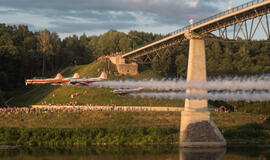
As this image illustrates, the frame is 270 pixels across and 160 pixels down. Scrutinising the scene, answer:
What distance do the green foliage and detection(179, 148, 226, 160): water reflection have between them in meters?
6.55

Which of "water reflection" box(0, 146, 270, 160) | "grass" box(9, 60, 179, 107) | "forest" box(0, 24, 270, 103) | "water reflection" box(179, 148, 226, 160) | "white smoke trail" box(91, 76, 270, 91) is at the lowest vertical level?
"water reflection" box(0, 146, 270, 160)

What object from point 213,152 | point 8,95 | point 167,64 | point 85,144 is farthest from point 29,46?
point 213,152

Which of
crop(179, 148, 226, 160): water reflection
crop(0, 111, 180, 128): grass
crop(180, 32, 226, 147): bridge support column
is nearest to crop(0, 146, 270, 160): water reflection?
crop(179, 148, 226, 160): water reflection

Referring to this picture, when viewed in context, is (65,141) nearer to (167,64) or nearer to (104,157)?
(104,157)

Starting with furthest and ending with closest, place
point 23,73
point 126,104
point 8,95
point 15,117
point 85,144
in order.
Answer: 1. point 23,73
2. point 8,95
3. point 126,104
4. point 15,117
5. point 85,144

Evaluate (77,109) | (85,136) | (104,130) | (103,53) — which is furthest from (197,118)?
(103,53)

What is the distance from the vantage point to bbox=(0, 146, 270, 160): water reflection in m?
58.5

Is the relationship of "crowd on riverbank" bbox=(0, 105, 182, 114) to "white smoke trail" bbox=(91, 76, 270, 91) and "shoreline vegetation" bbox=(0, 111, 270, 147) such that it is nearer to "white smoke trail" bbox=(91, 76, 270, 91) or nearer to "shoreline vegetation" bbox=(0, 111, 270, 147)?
"shoreline vegetation" bbox=(0, 111, 270, 147)

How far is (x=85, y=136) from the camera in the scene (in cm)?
6769

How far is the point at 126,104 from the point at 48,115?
793 inches

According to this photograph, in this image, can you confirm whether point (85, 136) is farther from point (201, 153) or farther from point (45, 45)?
point (45, 45)

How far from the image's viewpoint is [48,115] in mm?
76562

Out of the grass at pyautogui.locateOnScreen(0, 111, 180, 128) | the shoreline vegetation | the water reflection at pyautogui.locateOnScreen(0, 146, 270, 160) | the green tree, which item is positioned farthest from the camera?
the green tree

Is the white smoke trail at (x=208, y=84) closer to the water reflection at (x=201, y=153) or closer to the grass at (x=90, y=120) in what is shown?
the water reflection at (x=201, y=153)
